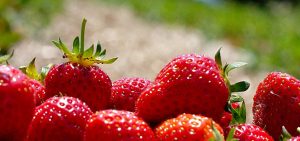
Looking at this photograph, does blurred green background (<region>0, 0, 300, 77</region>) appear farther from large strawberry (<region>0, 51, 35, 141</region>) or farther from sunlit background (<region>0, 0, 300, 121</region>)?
large strawberry (<region>0, 51, 35, 141</region>)

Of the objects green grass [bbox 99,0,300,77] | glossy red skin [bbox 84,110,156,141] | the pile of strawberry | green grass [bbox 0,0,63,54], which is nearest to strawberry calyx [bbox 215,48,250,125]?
the pile of strawberry

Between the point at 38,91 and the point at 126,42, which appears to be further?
the point at 126,42

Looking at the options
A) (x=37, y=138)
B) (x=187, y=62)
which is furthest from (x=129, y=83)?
(x=37, y=138)

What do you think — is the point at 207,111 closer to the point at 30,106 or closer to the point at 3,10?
the point at 30,106

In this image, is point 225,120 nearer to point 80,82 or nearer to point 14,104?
point 80,82

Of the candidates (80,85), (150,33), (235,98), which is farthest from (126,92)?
(150,33)

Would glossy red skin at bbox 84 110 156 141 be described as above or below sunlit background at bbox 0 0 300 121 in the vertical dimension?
above

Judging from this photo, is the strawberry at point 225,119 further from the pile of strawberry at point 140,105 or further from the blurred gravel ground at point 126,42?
the blurred gravel ground at point 126,42
